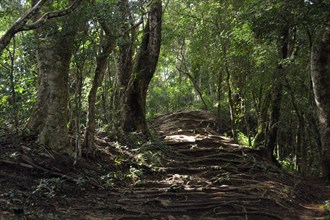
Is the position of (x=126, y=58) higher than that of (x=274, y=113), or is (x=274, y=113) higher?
(x=126, y=58)

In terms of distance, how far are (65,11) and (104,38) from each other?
251cm

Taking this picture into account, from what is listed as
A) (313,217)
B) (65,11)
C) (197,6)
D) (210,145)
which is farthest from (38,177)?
(197,6)

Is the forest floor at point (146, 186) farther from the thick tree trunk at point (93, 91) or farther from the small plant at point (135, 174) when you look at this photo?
the thick tree trunk at point (93, 91)

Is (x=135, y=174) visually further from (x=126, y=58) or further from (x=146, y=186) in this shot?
(x=126, y=58)

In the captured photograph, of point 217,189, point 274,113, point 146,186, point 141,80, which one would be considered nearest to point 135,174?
point 146,186

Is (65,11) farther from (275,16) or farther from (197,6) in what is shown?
(197,6)

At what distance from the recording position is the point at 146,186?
26.8 feet

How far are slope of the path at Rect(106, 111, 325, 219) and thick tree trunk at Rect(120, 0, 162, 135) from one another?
151cm

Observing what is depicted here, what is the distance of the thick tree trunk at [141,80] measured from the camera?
1253cm

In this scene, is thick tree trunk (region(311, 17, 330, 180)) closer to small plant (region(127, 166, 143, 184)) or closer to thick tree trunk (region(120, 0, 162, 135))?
thick tree trunk (region(120, 0, 162, 135))

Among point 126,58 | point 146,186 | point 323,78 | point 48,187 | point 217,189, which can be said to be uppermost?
point 126,58

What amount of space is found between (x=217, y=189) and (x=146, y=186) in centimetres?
174

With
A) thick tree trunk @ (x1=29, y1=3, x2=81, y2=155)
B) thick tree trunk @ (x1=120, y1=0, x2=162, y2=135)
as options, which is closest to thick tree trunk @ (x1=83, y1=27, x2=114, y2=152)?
thick tree trunk @ (x1=29, y1=3, x2=81, y2=155)

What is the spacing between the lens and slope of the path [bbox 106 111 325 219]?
21.4 feet
